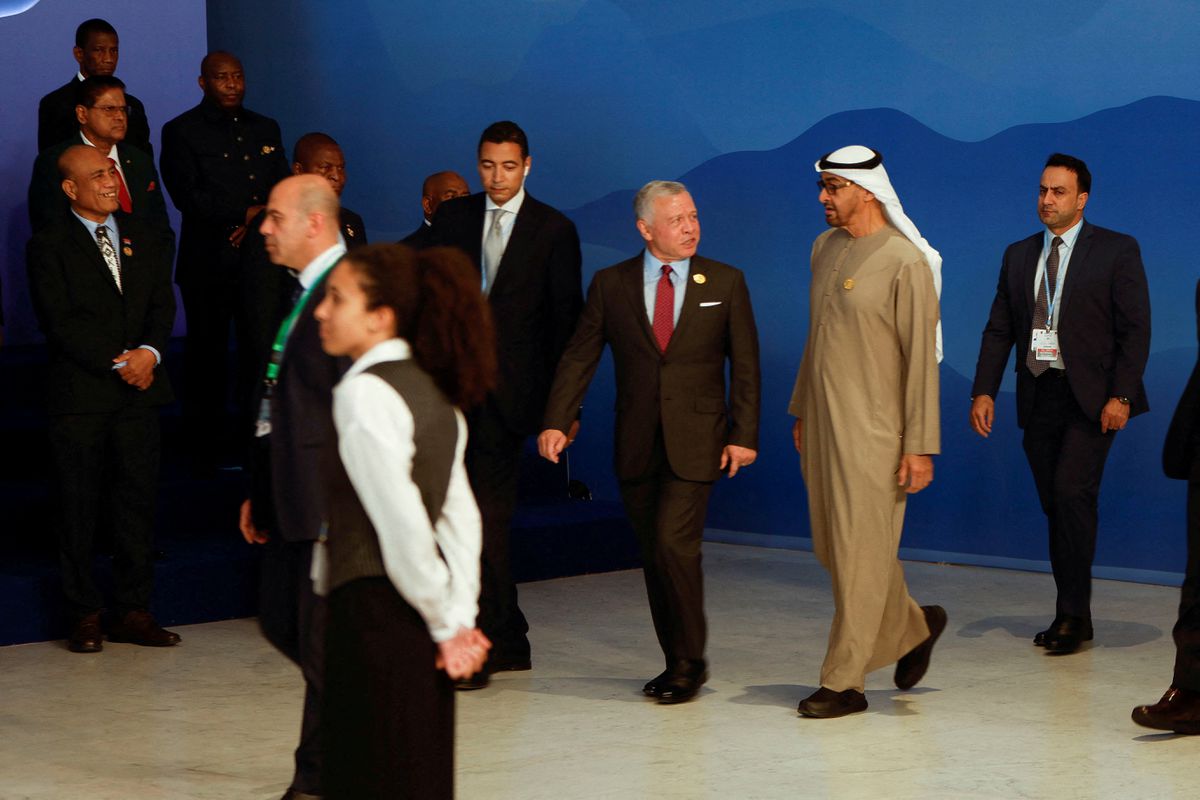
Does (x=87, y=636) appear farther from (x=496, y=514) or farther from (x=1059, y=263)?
(x=1059, y=263)

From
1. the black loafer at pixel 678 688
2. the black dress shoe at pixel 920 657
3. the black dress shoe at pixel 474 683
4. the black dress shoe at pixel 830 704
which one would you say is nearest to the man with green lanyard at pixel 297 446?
the black dress shoe at pixel 474 683

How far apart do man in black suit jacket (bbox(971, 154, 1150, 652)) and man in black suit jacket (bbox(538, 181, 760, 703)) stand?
4.29 feet

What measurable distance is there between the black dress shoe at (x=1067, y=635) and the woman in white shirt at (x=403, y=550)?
133 inches

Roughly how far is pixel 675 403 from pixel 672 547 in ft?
1.42

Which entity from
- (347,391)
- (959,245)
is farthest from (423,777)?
(959,245)

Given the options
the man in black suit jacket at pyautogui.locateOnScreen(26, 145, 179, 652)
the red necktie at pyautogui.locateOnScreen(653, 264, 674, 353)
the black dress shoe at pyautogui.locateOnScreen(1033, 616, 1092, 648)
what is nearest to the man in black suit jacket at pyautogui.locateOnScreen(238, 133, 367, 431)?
the man in black suit jacket at pyautogui.locateOnScreen(26, 145, 179, 652)

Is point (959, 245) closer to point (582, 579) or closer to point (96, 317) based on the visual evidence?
point (582, 579)

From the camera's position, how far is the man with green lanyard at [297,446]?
3547 mm

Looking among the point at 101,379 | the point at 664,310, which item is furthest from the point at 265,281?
the point at 664,310

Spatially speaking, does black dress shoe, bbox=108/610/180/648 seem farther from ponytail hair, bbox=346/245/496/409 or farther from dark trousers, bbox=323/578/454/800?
ponytail hair, bbox=346/245/496/409

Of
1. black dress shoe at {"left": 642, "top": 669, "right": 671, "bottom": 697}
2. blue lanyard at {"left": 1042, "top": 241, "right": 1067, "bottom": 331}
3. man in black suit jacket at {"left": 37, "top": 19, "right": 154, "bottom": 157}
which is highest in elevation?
man in black suit jacket at {"left": 37, "top": 19, "right": 154, "bottom": 157}

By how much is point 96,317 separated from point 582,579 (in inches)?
100

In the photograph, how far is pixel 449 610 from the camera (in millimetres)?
2787

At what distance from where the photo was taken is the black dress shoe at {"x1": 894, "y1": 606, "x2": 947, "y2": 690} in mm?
5082
